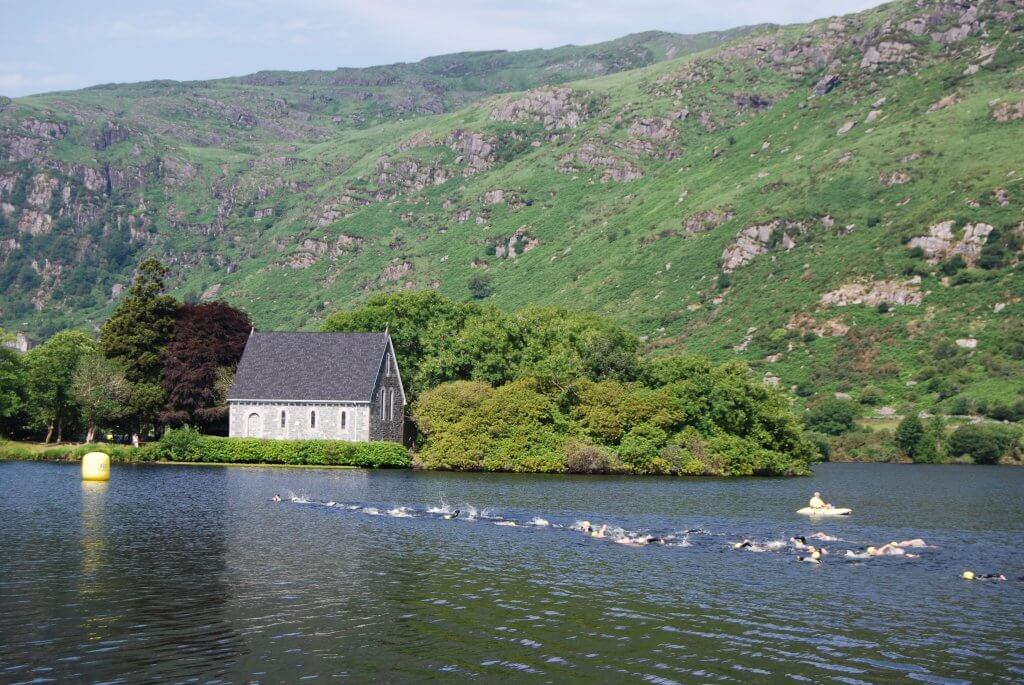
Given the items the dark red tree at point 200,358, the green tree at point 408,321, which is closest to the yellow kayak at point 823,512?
the green tree at point 408,321

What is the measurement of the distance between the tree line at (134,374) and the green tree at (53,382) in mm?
95

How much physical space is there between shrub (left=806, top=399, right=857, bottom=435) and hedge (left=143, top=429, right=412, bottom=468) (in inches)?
3360

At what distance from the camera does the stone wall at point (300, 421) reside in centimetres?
10106

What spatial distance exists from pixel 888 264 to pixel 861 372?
29.6 metres

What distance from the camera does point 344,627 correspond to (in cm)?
2778

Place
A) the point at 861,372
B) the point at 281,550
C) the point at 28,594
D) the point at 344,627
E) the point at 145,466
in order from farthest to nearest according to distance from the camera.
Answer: the point at 861,372
the point at 145,466
the point at 281,550
the point at 28,594
the point at 344,627

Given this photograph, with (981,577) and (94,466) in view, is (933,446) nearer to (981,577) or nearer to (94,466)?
(94,466)

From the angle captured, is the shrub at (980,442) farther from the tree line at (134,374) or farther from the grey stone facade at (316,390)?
the tree line at (134,374)

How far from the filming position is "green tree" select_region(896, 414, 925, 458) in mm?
149375

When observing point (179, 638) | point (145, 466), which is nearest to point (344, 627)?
point (179, 638)

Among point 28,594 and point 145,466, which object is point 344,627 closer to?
point 28,594

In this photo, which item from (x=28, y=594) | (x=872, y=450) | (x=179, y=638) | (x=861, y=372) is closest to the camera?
(x=179, y=638)

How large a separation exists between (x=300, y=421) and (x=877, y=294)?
Result: 12614 centimetres

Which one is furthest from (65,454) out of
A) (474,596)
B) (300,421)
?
(474,596)
